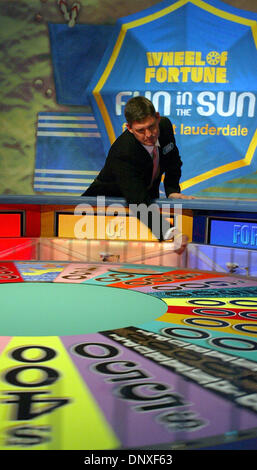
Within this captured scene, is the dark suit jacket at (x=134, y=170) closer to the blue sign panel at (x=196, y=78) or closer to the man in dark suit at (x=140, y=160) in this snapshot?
the man in dark suit at (x=140, y=160)

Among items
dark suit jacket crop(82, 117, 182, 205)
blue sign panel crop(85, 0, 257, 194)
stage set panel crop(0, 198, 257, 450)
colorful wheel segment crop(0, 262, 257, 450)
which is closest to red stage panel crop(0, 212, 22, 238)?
stage set panel crop(0, 198, 257, 450)

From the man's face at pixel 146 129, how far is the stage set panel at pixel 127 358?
3.64 ft

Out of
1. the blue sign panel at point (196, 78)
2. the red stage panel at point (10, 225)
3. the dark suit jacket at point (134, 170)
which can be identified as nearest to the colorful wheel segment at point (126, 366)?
the red stage panel at point (10, 225)

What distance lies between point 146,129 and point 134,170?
13.4 inches

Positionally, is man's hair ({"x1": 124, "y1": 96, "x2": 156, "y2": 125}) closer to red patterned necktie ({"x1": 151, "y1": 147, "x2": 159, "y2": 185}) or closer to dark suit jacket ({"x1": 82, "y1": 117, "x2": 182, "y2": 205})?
dark suit jacket ({"x1": 82, "y1": 117, "x2": 182, "y2": 205})

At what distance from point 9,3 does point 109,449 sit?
26.2 feet

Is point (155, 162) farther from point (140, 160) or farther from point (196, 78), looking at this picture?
point (196, 78)

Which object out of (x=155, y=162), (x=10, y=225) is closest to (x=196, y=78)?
(x=155, y=162)

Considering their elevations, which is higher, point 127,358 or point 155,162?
point 155,162

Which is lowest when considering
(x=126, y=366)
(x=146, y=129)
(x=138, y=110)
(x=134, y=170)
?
(x=126, y=366)

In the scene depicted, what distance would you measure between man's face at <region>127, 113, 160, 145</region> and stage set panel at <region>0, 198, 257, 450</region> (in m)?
1.11

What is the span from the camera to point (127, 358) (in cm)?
139

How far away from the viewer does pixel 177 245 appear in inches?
130

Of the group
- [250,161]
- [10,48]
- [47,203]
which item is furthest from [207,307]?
[10,48]
